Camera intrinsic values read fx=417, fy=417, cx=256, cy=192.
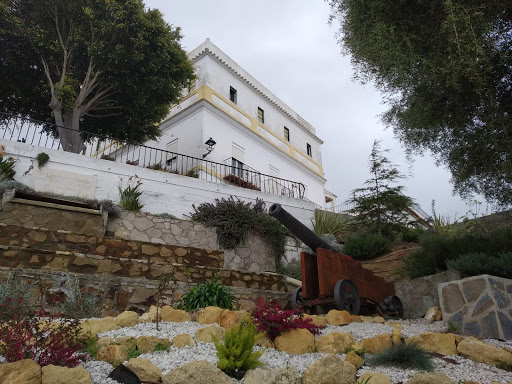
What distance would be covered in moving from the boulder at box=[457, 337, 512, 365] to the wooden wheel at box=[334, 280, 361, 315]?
2644mm

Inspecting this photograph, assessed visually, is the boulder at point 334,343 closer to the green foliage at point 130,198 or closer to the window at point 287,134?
the green foliage at point 130,198

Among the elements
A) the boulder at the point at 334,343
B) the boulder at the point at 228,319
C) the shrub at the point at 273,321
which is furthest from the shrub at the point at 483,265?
the boulder at the point at 228,319

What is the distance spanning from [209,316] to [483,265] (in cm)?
475

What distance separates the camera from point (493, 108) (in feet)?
23.9

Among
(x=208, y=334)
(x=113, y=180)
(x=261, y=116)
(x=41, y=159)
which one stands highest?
(x=261, y=116)

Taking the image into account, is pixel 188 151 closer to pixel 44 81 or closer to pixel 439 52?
pixel 44 81

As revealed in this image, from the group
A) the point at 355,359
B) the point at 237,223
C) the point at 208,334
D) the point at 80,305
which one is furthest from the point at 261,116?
the point at 355,359

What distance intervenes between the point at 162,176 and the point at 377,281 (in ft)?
28.4

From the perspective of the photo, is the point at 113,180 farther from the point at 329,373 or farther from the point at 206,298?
the point at 329,373

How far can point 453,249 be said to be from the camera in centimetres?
812

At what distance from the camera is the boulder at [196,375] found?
126 inches

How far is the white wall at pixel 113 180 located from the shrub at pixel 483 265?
9340 millimetres

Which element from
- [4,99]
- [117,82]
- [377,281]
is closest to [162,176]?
[117,82]

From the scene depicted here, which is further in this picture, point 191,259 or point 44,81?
point 44,81
